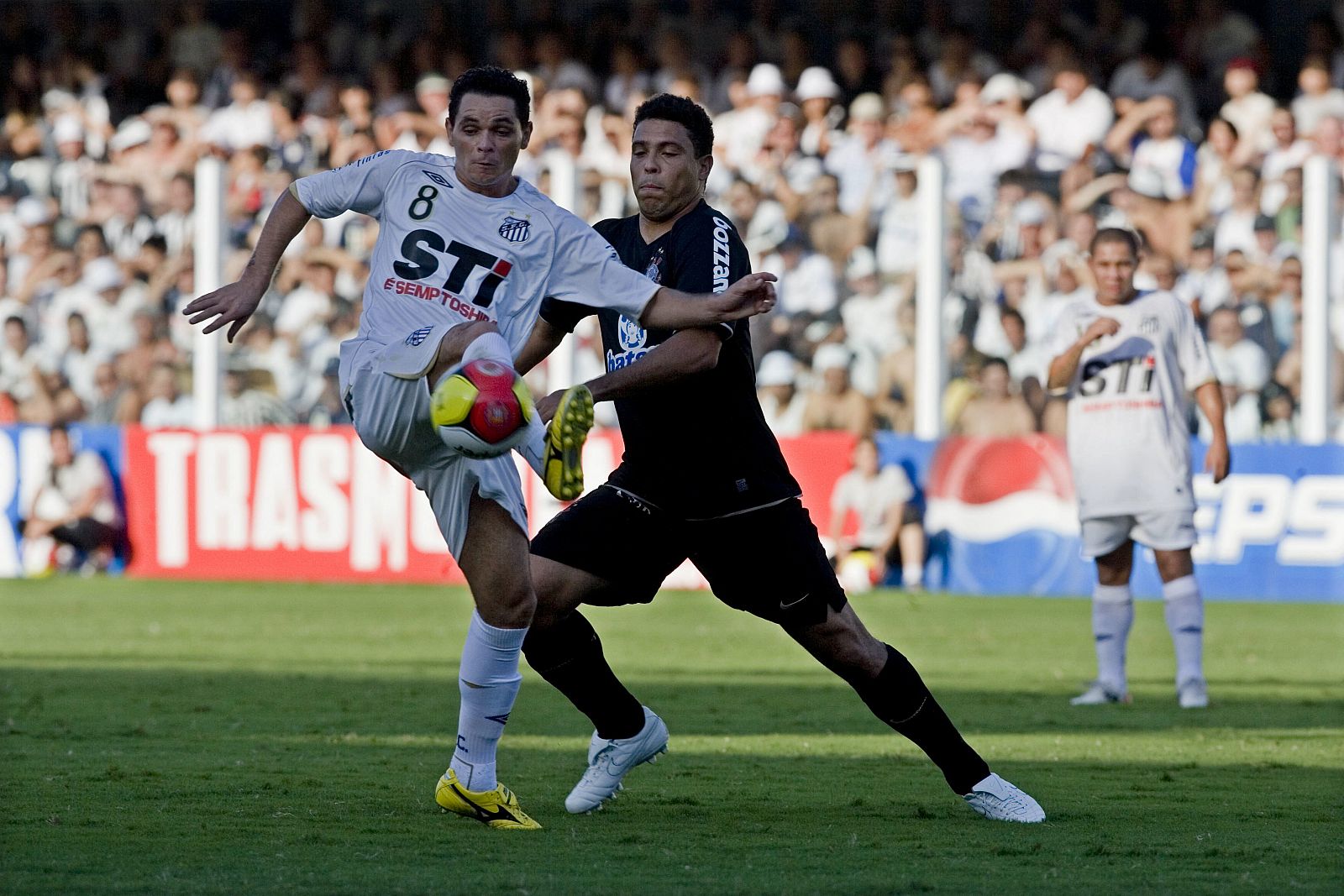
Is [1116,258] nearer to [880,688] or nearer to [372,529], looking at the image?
[880,688]

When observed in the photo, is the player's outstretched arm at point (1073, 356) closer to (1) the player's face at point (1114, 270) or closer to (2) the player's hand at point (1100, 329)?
(2) the player's hand at point (1100, 329)

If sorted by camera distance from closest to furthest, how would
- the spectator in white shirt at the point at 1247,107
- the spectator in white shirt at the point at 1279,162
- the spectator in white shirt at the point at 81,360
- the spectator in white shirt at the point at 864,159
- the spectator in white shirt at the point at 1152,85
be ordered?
the spectator in white shirt at the point at 1279,162 → the spectator in white shirt at the point at 864,159 → the spectator in white shirt at the point at 1247,107 → the spectator in white shirt at the point at 1152,85 → the spectator in white shirt at the point at 81,360

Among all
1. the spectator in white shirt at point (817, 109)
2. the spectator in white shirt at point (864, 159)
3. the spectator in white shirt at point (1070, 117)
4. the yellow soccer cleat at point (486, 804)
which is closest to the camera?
the yellow soccer cleat at point (486, 804)

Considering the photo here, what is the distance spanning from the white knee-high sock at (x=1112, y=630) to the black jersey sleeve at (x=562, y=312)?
4.42 meters

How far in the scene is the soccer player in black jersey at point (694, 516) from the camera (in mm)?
5961

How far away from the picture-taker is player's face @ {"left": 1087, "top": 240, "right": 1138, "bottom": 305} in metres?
9.68

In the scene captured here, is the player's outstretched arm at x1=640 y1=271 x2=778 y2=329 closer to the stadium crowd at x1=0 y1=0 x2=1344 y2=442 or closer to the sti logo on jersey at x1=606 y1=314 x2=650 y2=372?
the sti logo on jersey at x1=606 y1=314 x2=650 y2=372

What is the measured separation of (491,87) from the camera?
589 cm

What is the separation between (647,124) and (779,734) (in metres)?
3.21

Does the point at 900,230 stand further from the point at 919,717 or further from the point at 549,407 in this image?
the point at 549,407

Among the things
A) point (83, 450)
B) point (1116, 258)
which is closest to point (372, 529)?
point (83, 450)

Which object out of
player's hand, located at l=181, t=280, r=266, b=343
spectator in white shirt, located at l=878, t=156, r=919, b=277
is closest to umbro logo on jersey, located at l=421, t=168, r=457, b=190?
player's hand, located at l=181, t=280, r=266, b=343

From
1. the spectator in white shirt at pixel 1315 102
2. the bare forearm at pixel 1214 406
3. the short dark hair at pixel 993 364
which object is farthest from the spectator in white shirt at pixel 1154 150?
the bare forearm at pixel 1214 406

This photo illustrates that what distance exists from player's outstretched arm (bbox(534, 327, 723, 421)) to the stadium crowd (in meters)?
10.2
